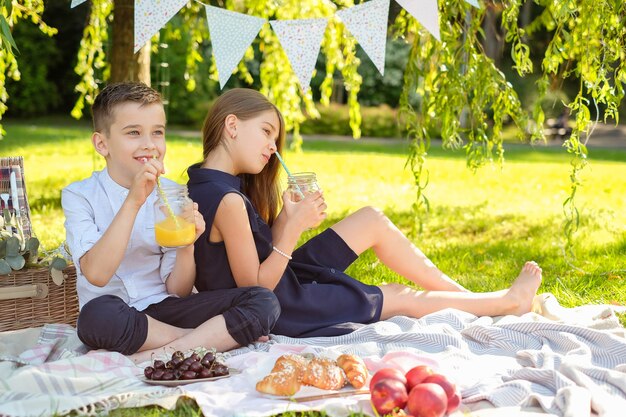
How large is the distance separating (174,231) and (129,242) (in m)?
0.37

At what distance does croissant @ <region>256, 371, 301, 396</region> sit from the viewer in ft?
7.48

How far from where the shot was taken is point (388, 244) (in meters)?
3.29

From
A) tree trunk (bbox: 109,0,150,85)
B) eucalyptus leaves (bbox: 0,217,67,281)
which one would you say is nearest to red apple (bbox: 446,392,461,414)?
eucalyptus leaves (bbox: 0,217,67,281)

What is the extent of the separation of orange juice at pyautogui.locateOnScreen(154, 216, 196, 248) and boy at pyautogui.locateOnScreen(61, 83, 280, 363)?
0.30 feet

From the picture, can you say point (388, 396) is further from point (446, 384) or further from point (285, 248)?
point (285, 248)

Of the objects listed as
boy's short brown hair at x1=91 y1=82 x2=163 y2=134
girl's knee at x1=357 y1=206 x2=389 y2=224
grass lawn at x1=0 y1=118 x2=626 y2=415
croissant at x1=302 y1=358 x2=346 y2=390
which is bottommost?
grass lawn at x1=0 y1=118 x2=626 y2=415

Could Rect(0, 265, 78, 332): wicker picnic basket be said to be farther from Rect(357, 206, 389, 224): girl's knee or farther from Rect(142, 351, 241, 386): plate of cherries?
Rect(357, 206, 389, 224): girl's knee

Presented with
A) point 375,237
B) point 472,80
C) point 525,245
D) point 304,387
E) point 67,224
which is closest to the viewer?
point 304,387

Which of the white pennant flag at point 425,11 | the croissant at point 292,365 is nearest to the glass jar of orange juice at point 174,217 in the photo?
the croissant at point 292,365

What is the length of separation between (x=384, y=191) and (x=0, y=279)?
456 cm

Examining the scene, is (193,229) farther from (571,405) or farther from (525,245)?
(525,245)

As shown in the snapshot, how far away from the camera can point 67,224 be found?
9.18ft

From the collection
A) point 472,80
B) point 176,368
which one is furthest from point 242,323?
point 472,80

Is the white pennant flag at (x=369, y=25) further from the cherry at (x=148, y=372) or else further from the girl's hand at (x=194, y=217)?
the cherry at (x=148, y=372)
